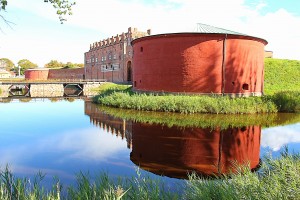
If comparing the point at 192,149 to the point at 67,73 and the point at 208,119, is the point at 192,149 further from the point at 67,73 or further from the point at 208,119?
the point at 67,73

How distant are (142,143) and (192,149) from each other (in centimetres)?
150

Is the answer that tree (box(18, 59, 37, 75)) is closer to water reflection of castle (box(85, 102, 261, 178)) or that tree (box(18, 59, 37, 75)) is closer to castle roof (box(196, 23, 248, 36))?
castle roof (box(196, 23, 248, 36))

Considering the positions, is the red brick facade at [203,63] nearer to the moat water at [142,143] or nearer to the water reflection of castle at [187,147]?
the moat water at [142,143]

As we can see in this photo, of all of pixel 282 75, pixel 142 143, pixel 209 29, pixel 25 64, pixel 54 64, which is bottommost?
pixel 142 143

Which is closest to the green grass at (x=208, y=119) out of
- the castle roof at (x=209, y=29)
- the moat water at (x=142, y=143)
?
the moat water at (x=142, y=143)

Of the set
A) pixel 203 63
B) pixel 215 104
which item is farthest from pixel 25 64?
pixel 215 104

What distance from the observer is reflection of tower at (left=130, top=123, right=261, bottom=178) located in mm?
5891

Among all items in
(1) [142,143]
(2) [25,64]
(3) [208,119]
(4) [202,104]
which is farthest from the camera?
(2) [25,64]

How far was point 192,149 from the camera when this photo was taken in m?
7.28

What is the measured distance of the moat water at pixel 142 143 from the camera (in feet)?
19.0

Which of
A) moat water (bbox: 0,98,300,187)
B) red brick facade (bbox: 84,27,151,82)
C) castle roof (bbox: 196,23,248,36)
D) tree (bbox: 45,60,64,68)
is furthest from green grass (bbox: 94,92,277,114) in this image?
tree (bbox: 45,60,64,68)

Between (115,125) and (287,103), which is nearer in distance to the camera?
(115,125)

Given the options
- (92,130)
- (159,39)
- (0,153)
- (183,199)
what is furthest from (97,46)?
(183,199)

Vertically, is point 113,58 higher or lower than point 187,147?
higher
